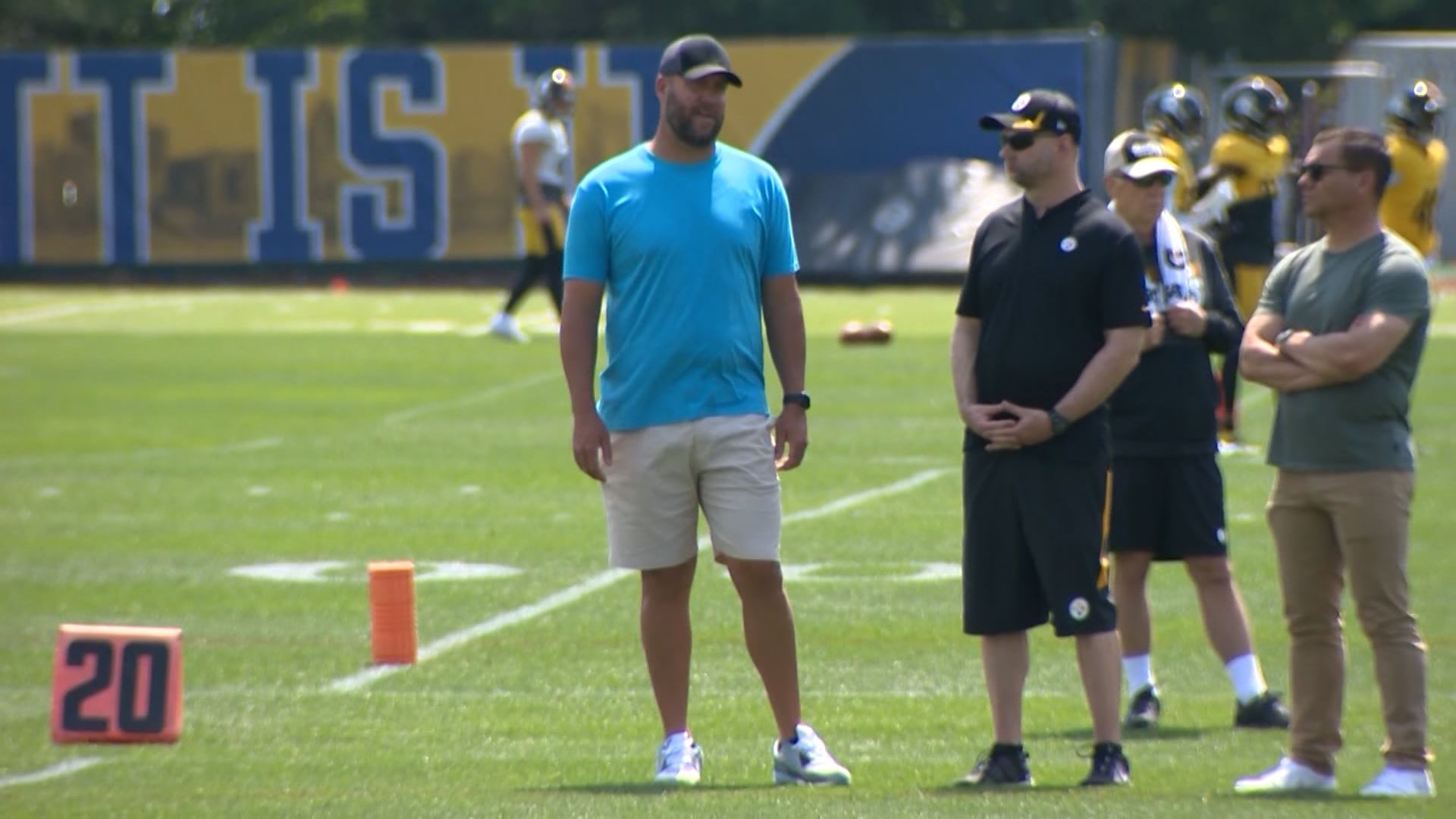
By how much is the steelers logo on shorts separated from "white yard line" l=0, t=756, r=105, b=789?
3060 mm

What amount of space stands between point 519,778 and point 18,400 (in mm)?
12703

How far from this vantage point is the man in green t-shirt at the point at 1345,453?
260 inches

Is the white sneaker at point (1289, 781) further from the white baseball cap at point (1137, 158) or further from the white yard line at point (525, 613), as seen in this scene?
the white yard line at point (525, 613)

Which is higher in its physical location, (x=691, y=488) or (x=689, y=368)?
(x=689, y=368)

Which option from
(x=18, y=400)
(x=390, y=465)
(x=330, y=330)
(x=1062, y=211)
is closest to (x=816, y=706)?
(x=1062, y=211)

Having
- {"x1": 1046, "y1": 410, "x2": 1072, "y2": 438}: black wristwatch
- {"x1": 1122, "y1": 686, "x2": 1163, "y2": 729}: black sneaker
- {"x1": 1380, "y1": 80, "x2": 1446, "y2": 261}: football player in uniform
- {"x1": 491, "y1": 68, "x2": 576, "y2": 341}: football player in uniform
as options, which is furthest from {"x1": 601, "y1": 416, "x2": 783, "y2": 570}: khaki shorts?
{"x1": 491, "y1": 68, "x2": 576, "y2": 341}: football player in uniform

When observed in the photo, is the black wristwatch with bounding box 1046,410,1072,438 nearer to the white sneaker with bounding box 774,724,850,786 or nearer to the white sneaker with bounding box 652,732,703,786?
the white sneaker with bounding box 774,724,850,786

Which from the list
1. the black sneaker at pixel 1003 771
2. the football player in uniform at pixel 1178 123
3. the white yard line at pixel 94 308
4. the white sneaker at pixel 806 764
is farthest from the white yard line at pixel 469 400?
the black sneaker at pixel 1003 771

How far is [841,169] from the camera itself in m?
32.5

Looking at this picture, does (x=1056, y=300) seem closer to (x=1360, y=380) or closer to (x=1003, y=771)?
(x=1360, y=380)

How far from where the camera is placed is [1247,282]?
672 inches

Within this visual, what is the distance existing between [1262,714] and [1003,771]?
1.58 metres

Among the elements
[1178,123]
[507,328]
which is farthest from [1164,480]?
[507,328]

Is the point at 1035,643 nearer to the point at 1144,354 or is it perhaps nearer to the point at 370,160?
the point at 1144,354
